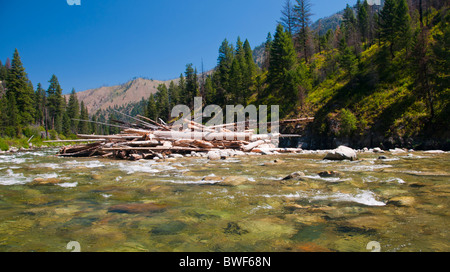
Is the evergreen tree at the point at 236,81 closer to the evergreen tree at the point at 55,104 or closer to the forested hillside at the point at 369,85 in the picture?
the forested hillside at the point at 369,85

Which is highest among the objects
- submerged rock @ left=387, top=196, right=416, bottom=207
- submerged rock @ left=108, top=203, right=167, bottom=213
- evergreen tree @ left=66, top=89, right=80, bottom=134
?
evergreen tree @ left=66, top=89, right=80, bottom=134

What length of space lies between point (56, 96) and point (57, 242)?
99.0 metres

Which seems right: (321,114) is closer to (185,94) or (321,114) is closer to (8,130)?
(185,94)

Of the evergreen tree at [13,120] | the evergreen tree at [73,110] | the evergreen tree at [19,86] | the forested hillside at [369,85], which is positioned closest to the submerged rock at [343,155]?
the forested hillside at [369,85]

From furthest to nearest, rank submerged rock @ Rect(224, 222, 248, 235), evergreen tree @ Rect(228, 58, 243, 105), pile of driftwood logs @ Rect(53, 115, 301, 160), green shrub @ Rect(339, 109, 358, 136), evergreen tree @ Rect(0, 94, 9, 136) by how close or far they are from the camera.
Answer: evergreen tree @ Rect(228, 58, 243, 105), evergreen tree @ Rect(0, 94, 9, 136), green shrub @ Rect(339, 109, 358, 136), pile of driftwood logs @ Rect(53, 115, 301, 160), submerged rock @ Rect(224, 222, 248, 235)

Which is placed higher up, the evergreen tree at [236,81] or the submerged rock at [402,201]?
the evergreen tree at [236,81]

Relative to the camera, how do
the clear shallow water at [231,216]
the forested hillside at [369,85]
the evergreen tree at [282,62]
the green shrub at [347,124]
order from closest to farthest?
the clear shallow water at [231,216] < the forested hillside at [369,85] < the green shrub at [347,124] < the evergreen tree at [282,62]

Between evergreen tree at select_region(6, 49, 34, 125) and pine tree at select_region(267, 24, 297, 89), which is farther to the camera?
evergreen tree at select_region(6, 49, 34, 125)

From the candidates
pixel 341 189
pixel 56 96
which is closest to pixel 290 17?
pixel 341 189

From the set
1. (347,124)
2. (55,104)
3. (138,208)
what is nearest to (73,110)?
(55,104)

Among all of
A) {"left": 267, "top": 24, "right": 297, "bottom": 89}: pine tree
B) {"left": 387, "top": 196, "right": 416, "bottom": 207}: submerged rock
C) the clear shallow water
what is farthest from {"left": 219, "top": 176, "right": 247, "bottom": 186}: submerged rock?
{"left": 267, "top": 24, "right": 297, "bottom": 89}: pine tree

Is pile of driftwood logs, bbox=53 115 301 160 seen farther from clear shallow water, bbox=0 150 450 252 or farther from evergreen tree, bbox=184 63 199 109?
evergreen tree, bbox=184 63 199 109

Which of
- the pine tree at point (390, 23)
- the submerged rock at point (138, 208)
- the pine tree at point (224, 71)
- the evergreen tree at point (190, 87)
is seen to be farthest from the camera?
the evergreen tree at point (190, 87)

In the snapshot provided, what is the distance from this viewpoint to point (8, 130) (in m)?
43.9
